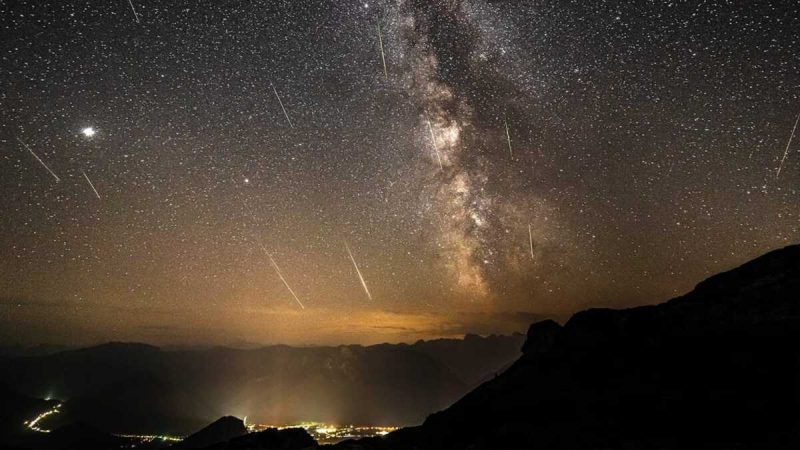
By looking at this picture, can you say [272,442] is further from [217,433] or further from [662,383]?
[217,433]

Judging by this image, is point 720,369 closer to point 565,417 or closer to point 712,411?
point 712,411

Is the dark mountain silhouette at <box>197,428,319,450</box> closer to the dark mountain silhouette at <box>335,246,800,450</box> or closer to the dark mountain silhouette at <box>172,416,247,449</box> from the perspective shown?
the dark mountain silhouette at <box>335,246,800,450</box>

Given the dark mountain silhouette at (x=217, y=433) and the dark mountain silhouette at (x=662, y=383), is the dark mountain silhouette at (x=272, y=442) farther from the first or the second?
the dark mountain silhouette at (x=217, y=433)

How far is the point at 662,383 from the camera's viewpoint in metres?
31.8

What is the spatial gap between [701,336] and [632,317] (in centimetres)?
801

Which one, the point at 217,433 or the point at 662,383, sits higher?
the point at 662,383

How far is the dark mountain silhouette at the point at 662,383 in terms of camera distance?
25188 millimetres

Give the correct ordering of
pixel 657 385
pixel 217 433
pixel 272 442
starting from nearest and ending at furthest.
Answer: pixel 657 385 → pixel 272 442 → pixel 217 433

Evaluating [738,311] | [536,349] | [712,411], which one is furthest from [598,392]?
[536,349]

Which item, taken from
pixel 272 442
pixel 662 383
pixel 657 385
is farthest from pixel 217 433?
pixel 662 383

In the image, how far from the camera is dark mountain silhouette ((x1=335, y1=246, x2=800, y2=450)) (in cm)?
2519

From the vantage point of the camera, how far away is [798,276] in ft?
120

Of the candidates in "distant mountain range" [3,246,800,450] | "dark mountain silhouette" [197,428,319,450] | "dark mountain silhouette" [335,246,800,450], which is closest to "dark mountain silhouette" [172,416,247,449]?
"dark mountain silhouette" [197,428,319,450]

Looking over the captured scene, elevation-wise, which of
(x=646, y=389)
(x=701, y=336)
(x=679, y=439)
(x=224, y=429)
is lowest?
(x=224, y=429)
